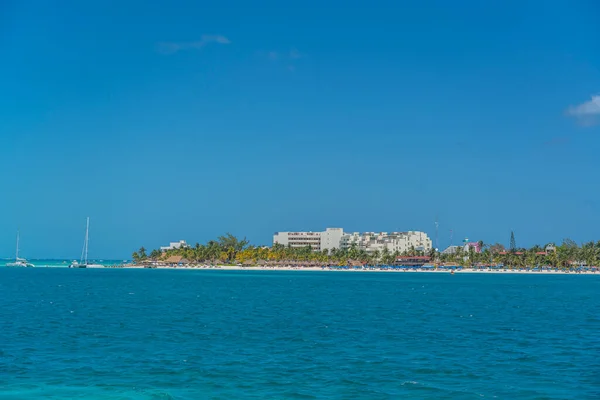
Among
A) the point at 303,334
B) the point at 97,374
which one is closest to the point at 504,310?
the point at 303,334

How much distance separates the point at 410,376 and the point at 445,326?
1994 cm

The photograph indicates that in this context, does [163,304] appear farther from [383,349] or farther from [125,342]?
[383,349]

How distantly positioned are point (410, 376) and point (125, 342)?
649 inches

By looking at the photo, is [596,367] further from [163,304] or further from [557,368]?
[163,304]

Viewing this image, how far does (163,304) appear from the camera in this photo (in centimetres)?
6378

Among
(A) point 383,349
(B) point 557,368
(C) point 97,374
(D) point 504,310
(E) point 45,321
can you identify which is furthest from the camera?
(D) point 504,310

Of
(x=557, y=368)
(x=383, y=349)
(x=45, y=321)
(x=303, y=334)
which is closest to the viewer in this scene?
(x=557, y=368)

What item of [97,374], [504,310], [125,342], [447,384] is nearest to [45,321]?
[125,342]

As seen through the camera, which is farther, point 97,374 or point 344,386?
point 97,374

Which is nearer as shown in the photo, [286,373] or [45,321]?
Answer: [286,373]

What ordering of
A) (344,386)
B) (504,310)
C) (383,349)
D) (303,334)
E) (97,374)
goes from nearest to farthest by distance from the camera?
(344,386)
(97,374)
(383,349)
(303,334)
(504,310)

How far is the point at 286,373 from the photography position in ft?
88.2

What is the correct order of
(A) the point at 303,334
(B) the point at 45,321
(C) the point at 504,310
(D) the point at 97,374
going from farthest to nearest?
(C) the point at 504,310 < (B) the point at 45,321 < (A) the point at 303,334 < (D) the point at 97,374

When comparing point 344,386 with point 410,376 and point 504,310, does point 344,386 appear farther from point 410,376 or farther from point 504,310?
point 504,310
